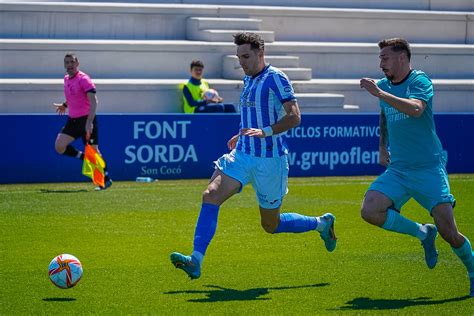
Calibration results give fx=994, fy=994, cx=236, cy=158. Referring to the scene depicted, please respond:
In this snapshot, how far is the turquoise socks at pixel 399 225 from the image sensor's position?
826 cm

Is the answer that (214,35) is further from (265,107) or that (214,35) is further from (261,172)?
(261,172)

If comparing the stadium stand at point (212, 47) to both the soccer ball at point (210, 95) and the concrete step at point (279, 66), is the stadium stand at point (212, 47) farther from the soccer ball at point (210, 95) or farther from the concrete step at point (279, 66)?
the soccer ball at point (210, 95)

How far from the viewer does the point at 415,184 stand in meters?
8.22

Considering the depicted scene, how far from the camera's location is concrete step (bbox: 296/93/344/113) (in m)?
21.6

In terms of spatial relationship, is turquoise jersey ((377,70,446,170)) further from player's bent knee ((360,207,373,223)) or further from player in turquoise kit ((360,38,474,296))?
player's bent knee ((360,207,373,223))

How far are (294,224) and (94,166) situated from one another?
725 cm

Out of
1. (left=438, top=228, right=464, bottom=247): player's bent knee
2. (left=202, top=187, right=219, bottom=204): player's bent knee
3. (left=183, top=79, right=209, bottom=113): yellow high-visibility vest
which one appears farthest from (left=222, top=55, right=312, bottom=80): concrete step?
(left=438, top=228, right=464, bottom=247): player's bent knee

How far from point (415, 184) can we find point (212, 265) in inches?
92.1

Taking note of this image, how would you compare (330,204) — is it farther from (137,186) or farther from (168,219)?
(137,186)

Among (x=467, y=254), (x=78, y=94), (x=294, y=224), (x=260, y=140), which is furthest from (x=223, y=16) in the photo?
(x=467, y=254)

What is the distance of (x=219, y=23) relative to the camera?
2311 cm

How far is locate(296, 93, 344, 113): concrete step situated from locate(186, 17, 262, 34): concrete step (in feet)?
8.08

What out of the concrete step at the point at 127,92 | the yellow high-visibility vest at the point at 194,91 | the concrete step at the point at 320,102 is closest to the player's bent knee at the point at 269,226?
the yellow high-visibility vest at the point at 194,91

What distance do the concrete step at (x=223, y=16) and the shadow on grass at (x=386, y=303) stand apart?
50.9 ft
